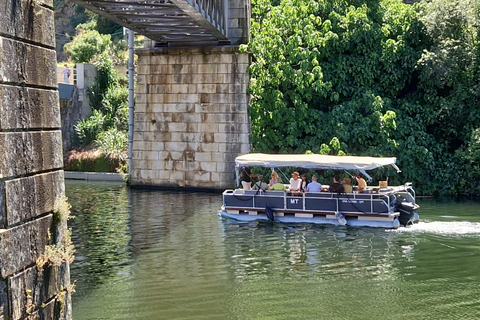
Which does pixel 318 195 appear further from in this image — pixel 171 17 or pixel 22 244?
pixel 22 244

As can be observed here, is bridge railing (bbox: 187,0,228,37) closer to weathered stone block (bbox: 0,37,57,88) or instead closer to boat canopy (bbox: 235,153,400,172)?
boat canopy (bbox: 235,153,400,172)

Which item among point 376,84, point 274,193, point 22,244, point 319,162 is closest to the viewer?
point 22,244

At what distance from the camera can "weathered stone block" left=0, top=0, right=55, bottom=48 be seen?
7.39 meters

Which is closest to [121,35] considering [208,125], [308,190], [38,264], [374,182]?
[208,125]

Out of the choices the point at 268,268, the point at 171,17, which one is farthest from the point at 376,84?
the point at 268,268

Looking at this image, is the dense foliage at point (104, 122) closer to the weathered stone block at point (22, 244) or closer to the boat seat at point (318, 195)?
the boat seat at point (318, 195)

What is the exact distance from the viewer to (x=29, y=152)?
25.8 feet

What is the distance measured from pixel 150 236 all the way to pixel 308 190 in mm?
5444

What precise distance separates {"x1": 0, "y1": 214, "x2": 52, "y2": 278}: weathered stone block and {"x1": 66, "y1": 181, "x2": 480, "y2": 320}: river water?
3000 millimetres

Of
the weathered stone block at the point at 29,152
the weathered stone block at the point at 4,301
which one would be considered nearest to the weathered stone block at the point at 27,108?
the weathered stone block at the point at 29,152

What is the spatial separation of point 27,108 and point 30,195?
1.04 metres

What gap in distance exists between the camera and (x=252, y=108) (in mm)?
27438

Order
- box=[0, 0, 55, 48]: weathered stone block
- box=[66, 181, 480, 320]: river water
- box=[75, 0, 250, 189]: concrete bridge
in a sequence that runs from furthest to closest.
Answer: box=[75, 0, 250, 189]: concrete bridge, box=[66, 181, 480, 320]: river water, box=[0, 0, 55, 48]: weathered stone block

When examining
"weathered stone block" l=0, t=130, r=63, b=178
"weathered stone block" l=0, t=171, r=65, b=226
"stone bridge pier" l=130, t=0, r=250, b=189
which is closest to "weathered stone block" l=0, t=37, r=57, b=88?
"weathered stone block" l=0, t=130, r=63, b=178
